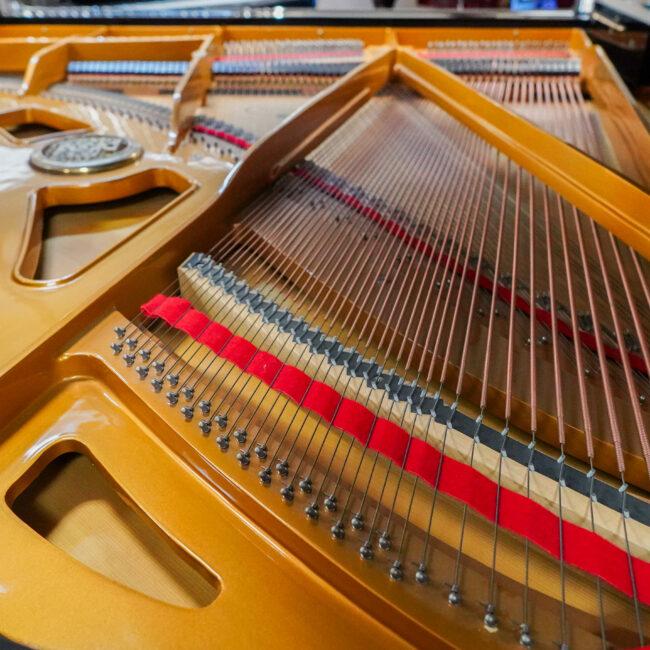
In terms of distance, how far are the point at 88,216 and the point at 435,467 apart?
1.60 meters

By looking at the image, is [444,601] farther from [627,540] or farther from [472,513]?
[627,540]

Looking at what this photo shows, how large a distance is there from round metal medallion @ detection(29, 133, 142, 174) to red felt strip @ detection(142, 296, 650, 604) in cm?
94

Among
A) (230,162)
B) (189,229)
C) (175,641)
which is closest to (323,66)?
(230,162)

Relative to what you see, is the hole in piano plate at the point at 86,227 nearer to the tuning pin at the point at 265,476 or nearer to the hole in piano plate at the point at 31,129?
the hole in piano plate at the point at 31,129

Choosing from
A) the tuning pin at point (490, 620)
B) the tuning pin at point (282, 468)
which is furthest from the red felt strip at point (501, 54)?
the tuning pin at point (490, 620)

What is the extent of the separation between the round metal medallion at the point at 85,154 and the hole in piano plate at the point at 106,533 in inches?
48.0

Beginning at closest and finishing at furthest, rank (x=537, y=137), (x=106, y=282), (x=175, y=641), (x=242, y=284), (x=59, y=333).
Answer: (x=175, y=641), (x=59, y=333), (x=106, y=282), (x=242, y=284), (x=537, y=137)

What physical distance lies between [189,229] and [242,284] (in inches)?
10.4

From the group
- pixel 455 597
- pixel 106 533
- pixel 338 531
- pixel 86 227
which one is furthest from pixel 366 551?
pixel 86 227

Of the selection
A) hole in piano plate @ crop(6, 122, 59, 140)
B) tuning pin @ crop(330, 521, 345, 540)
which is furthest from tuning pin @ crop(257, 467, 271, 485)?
hole in piano plate @ crop(6, 122, 59, 140)

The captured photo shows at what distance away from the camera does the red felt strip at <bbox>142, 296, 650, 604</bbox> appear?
105 cm

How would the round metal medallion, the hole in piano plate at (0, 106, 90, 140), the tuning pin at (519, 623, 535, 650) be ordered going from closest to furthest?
the tuning pin at (519, 623, 535, 650) < the round metal medallion < the hole in piano plate at (0, 106, 90, 140)

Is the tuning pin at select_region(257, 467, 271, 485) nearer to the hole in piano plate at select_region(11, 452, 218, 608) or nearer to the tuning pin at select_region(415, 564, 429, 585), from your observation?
the hole in piano plate at select_region(11, 452, 218, 608)

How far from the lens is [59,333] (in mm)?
1379
